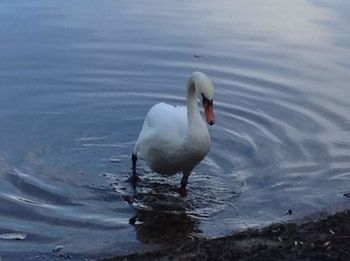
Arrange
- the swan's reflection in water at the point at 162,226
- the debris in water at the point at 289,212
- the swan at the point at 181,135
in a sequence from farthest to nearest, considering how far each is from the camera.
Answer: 1. the debris in water at the point at 289,212
2. the swan at the point at 181,135
3. the swan's reflection in water at the point at 162,226

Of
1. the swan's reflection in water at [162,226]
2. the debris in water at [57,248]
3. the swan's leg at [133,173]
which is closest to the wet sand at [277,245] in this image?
the swan's reflection in water at [162,226]

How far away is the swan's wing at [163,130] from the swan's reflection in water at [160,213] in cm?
42

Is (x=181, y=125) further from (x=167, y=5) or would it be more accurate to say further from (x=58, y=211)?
(x=167, y=5)

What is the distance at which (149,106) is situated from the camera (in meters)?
11.6

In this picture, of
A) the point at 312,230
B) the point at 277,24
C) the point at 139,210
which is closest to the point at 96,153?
the point at 139,210

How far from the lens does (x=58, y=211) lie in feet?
26.9

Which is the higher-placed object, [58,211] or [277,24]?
[277,24]

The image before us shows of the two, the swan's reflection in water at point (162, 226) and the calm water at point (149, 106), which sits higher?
the calm water at point (149, 106)

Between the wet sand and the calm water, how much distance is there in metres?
0.69

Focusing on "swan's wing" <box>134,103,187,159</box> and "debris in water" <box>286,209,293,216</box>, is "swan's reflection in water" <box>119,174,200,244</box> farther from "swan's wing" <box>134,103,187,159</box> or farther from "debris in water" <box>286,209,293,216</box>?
"debris in water" <box>286,209,293,216</box>

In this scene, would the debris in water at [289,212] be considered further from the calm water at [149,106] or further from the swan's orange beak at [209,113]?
the swan's orange beak at [209,113]

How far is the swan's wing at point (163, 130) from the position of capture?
27.8 ft

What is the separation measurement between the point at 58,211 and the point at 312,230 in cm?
253

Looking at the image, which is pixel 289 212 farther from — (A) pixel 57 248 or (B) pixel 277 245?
(A) pixel 57 248
